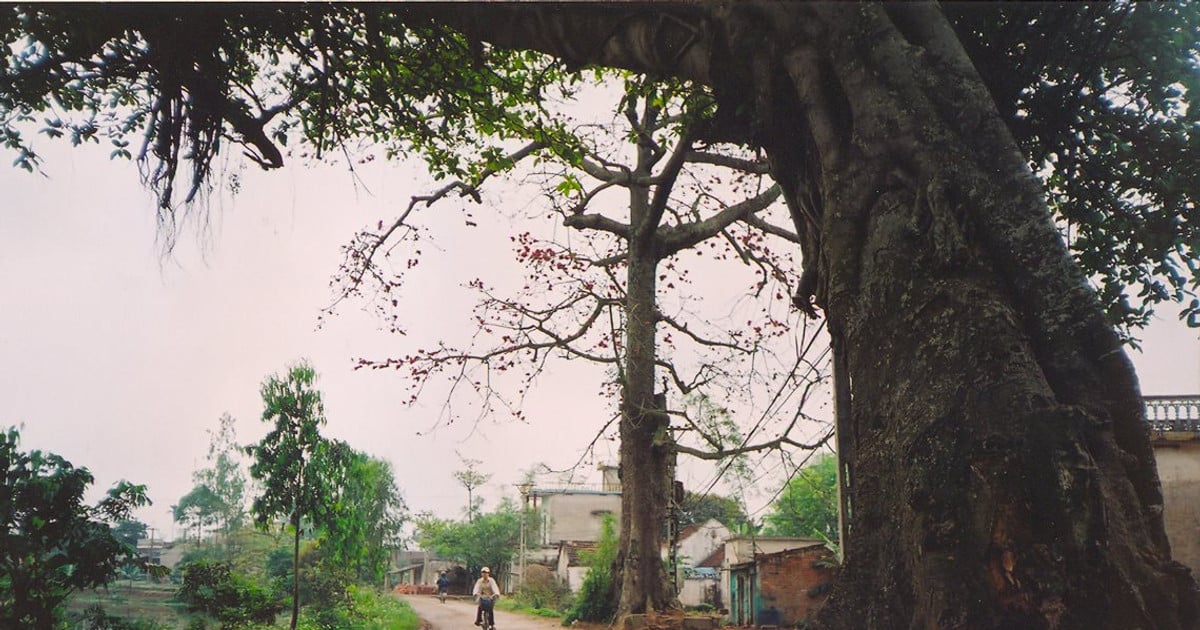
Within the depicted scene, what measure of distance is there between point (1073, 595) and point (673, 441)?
8.88 m

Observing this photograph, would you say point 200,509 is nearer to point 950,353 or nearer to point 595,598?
point 595,598

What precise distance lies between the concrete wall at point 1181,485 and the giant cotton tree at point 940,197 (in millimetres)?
8965

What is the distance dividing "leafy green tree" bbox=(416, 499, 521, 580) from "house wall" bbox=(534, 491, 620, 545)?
1845 millimetres

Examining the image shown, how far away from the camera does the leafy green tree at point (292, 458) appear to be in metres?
10.6

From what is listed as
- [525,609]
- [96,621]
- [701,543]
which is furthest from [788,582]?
[701,543]

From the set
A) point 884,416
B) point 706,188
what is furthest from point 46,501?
point 706,188

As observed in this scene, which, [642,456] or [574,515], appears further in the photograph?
[574,515]

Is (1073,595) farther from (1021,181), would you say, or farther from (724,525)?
(724,525)

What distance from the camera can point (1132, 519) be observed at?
1.98m

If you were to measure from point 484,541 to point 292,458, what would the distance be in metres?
31.8

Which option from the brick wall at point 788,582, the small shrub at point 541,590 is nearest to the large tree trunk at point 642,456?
the brick wall at point 788,582

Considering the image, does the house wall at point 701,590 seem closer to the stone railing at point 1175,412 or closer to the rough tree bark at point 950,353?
the stone railing at point 1175,412

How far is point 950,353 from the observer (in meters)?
2.15

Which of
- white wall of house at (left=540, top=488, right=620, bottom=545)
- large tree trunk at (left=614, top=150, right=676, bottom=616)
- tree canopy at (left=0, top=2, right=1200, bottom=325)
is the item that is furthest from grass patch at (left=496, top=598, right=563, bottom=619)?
tree canopy at (left=0, top=2, right=1200, bottom=325)
